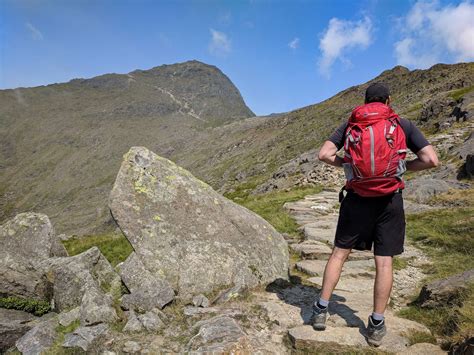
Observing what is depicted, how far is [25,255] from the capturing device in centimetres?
1007

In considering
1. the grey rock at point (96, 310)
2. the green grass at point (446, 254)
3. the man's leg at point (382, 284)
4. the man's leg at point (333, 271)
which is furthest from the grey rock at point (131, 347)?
the green grass at point (446, 254)

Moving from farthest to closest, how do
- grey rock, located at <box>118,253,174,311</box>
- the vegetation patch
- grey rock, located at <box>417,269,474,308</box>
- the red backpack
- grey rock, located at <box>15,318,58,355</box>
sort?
the vegetation patch
grey rock, located at <box>118,253,174,311</box>
grey rock, located at <box>15,318,58,355</box>
grey rock, located at <box>417,269,474,308</box>
the red backpack

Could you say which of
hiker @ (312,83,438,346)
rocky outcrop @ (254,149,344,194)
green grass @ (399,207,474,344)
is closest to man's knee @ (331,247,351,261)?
hiker @ (312,83,438,346)

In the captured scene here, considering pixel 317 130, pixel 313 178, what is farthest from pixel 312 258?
pixel 317 130

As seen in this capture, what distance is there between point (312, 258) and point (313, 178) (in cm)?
2171

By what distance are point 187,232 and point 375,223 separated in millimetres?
4017

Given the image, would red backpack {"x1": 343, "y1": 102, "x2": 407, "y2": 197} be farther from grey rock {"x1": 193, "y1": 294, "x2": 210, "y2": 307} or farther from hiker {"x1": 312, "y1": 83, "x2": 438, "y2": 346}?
grey rock {"x1": 193, "y1": 294, "x2": 210, "y2": 307}

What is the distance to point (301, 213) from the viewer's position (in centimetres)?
1678

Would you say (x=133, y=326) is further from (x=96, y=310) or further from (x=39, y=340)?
(x=39, y=340)

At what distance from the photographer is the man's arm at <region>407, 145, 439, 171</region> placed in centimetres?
530

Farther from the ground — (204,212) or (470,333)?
(204,212)

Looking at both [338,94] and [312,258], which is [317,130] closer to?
[338,94]

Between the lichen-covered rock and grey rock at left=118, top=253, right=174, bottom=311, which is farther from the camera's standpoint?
the lichen-covered rock

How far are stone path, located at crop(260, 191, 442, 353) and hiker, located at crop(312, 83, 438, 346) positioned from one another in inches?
10.3
